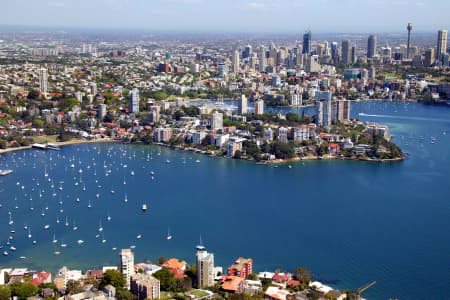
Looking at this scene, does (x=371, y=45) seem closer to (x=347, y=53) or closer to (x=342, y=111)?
(x=347, y=53)

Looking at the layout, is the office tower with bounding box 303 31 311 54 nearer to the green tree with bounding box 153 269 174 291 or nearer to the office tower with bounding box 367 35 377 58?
the office tower with bounding box 367 35 377 58

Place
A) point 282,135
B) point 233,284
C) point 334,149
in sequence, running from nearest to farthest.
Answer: point 233,284 → point 334,149 → point 282,135

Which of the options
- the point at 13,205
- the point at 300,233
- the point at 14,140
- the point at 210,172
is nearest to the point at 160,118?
the point at 14,140

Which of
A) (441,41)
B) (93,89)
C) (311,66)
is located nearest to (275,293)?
(93,89)

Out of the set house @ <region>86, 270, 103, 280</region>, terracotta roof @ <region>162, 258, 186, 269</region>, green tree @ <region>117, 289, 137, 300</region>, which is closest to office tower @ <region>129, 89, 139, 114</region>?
terracotta roof @ <region>162, 258, 186, 269</region>

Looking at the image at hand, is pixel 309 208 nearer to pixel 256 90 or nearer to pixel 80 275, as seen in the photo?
pixel 80 275

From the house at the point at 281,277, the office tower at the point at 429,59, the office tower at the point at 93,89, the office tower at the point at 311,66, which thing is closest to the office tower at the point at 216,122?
the office tower at the point at 93,89
